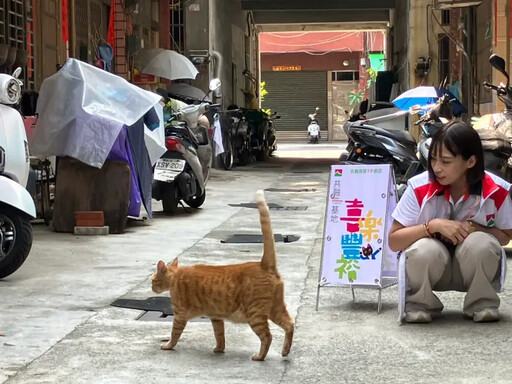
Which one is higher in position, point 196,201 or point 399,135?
point 399,135

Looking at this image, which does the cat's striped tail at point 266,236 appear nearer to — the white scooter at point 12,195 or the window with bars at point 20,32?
the white scooter at point 12,195

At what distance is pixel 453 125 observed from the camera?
474 centimetres

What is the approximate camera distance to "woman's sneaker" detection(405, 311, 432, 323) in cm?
484

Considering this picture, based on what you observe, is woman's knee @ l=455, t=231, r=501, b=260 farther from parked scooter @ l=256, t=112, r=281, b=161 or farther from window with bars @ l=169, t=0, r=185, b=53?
parked scooter @ l=256, t=112, r=281, b=161

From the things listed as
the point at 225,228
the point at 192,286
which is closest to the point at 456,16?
the point at 225,228

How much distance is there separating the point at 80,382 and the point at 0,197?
2529mm

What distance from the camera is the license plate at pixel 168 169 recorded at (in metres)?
10.1

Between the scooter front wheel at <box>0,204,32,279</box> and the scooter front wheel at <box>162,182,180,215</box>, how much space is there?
408 centimetres

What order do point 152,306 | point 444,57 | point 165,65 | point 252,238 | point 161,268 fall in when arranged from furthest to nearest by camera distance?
1. point 444,57
2. point 165,65
3. point 252,238
4. point 152,306
5. point 161,268

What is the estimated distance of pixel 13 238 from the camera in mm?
6203

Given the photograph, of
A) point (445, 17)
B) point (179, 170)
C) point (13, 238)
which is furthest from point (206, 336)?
point (445, 17)

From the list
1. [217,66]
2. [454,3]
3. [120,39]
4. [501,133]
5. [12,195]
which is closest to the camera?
[12,195]

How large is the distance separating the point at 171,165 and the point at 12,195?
4210mm

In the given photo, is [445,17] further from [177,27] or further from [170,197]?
[170,197]
